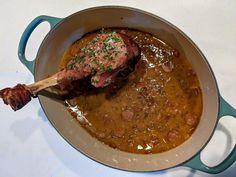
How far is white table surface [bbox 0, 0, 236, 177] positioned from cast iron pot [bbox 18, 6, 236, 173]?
0.13ft

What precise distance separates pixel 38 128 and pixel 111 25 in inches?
13.0

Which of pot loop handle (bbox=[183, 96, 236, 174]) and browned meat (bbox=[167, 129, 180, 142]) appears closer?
pot loop handle (bbox=[183, 96, 236, 174])

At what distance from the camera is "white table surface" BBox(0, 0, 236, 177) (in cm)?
95

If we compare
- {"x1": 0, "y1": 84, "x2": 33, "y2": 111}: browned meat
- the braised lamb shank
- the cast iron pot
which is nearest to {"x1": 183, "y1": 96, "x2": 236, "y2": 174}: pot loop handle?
the cast iron pot

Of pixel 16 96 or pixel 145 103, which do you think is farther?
pixel 145 103

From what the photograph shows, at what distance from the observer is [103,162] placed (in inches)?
35.6

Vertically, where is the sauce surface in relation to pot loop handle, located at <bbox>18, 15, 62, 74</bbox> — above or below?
below

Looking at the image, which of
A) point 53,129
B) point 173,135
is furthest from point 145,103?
point 53,129

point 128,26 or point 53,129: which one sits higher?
Result: point 128,26

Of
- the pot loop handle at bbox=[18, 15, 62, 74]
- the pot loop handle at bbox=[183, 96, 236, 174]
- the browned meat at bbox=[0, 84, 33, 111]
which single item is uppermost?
the pot loop handle at bbox=[18, 15, 62, 74]

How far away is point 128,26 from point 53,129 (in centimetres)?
33

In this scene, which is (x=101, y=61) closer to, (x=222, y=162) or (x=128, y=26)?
(x=128, y=26)

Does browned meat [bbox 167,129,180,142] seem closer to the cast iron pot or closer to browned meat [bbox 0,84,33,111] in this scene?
the cast iron pot

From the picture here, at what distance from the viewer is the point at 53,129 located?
1.01 m
